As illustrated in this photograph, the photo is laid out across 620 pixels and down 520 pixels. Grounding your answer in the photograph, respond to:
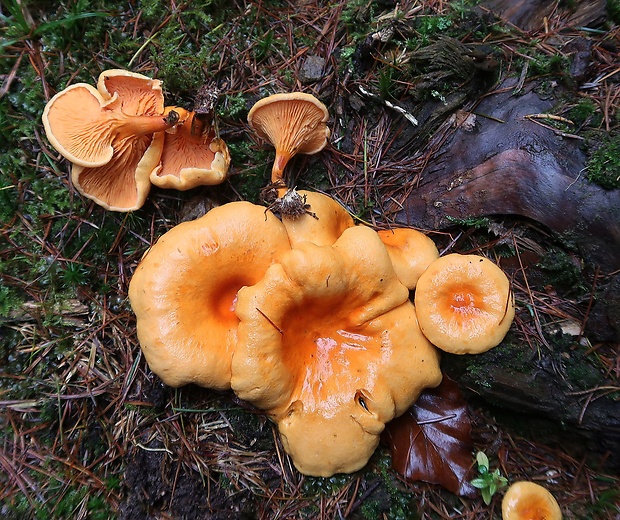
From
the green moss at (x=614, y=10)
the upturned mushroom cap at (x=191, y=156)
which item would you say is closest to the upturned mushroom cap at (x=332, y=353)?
the upturned mushroom cap at (x=191, y=156)

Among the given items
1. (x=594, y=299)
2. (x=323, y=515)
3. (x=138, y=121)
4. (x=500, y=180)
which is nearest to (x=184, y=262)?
(x=138, y=121)

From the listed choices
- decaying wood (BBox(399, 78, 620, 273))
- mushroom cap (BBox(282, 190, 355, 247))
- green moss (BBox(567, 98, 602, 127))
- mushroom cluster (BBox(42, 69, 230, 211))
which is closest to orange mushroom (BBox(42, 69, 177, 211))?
mushroom cluster (BBox(42, 69, 230, 211))

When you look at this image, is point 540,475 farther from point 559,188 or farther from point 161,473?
point 161,473

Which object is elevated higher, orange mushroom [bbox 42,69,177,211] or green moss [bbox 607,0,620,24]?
green moss [bbox 607,0,620,24]

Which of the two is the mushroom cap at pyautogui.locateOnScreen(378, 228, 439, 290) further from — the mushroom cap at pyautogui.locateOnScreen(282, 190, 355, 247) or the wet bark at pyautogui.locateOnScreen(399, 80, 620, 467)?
the mushroom cap at pyautogui.locateOnScreen(282, 190, 355, 247)

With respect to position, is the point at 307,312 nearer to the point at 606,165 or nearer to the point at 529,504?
the point at 529,504

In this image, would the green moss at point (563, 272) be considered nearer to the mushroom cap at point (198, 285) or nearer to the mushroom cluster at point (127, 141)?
Answer: the mushroom cap at point (198, 285)

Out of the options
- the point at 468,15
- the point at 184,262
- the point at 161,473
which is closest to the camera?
the point at 184,262
